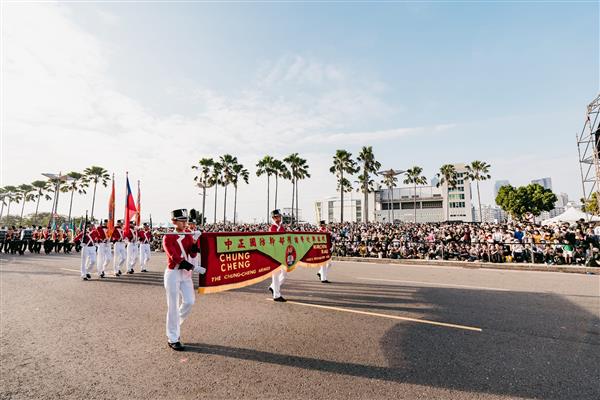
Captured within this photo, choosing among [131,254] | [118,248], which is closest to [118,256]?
[118,248]

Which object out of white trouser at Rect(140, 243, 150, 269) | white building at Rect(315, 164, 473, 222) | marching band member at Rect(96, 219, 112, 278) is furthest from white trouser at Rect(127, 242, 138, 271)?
white building at Rect(315, 164, 473, 222)

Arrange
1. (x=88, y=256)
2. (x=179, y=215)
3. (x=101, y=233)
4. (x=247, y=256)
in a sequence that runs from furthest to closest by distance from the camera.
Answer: (x=101, y=233) < (x=88, y=256) < (x=247, y=256) < (x=179, y=215)

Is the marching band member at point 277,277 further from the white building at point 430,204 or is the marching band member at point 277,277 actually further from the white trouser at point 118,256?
the white building at point 430,204

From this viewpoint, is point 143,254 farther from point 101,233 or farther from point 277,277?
point 277,277

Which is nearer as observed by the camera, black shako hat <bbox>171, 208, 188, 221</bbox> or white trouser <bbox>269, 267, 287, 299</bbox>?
black shako hat <bbox>171, 208, 188, 221</bbox>

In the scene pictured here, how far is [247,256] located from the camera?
21.7ft

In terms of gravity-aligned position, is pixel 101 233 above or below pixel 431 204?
below

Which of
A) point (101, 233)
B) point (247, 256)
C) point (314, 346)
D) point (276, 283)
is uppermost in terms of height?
point (101, 233)

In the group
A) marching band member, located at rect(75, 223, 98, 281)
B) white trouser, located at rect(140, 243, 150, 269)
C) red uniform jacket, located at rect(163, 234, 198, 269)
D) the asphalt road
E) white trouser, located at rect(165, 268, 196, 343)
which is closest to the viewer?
the asphalt road

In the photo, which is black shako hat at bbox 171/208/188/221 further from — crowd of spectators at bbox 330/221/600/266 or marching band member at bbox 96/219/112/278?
crowd of spectators at bbox 330/221/600/266

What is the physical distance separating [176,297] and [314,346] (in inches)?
97.5

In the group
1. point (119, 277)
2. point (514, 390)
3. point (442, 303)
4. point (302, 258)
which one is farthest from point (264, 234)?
point (119, 277)

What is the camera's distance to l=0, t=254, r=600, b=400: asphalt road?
3486 millimetres

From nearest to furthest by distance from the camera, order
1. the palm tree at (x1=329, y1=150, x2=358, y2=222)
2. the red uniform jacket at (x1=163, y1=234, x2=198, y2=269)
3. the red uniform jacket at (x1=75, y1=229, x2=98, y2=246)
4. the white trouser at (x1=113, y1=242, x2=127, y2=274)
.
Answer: the red uniform jacket at (x1=163, y1=234, x2=198, y2=269)
the red uniform jacket at (x1=75, y1=229, x2=98, y2=246)
the white trouser at (x1=113, y1=242, x2=127, y2=274)
the palm tree at (x1=329, y1=150, x2=358, y2=222)
